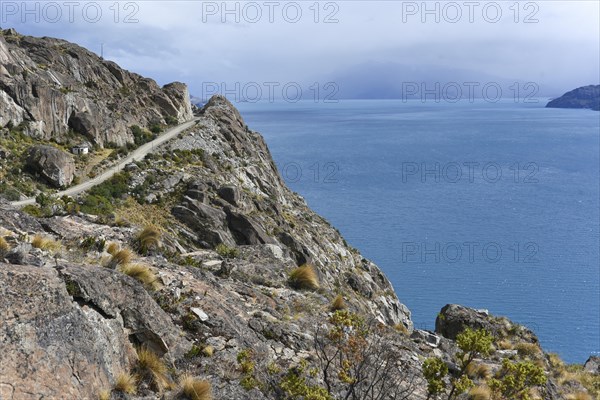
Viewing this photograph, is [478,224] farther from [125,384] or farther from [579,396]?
[125,384]

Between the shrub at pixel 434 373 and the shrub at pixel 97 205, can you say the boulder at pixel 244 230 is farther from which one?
the shrub at pixel 434 373

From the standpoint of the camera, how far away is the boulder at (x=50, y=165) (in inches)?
1620

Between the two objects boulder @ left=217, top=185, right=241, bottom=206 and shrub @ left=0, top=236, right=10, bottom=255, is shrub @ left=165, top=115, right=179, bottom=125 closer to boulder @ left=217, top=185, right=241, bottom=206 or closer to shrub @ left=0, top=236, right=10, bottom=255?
boulder @ left=217, top=185, right=241, bottom=206

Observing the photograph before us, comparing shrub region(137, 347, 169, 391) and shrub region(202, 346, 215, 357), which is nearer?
shrub region(137, 347, 169, 391)

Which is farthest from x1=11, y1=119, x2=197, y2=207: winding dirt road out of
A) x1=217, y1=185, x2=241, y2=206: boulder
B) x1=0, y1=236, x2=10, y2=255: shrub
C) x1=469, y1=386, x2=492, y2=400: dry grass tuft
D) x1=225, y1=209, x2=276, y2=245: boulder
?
x1=469, y1=386, x2=492, y2=400: dry grass tuft

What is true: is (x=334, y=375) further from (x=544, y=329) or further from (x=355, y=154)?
(x=355, y=154)

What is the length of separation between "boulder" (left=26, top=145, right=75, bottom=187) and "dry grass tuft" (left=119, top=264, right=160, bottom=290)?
105 ft

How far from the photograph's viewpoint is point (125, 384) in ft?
32.2

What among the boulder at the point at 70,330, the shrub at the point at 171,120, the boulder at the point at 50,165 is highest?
the shrub at the point at 171,120

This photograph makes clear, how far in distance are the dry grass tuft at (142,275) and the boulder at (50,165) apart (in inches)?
1255

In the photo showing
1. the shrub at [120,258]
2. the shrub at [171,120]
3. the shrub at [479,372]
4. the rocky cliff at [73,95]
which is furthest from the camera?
the shrub at [171,120]

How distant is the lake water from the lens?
6838cm

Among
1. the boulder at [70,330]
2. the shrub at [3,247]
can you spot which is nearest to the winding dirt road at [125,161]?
the shrub at [3,247]

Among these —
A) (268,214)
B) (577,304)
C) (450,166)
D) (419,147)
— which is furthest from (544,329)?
(419,147)
